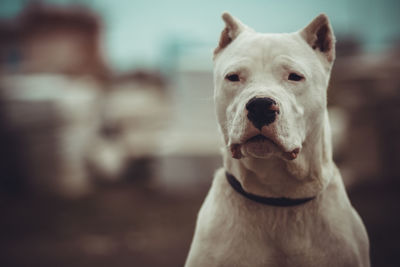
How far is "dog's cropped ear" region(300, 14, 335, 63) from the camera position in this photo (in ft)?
7.85

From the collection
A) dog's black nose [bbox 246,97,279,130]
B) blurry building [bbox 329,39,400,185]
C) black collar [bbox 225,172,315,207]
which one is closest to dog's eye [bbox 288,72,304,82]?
dog's black nose [bbox 246,97,279,130]

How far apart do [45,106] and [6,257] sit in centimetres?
448

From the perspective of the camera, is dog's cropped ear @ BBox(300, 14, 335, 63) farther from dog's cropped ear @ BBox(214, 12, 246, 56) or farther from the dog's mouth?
the dog's mouth

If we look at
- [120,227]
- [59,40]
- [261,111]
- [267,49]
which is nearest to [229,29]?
[267,49]

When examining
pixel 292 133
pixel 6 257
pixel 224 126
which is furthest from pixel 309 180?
pixel 6 257

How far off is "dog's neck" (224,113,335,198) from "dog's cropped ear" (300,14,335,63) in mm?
470

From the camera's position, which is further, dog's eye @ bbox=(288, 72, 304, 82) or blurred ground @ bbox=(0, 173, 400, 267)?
blurred ground @ bbox=(0, 173, 400, 267)

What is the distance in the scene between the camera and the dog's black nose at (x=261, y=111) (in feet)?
6.66

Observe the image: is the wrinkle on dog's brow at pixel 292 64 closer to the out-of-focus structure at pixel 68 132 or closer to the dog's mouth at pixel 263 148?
the dog's mouth at pixel 263 148

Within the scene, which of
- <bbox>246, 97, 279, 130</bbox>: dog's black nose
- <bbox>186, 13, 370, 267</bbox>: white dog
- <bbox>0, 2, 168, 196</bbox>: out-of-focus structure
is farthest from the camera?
<bbox>0, 2, 168, 196</bbox>: out-of-focus structure

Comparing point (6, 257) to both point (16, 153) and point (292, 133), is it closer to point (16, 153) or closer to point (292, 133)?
point (16, 153)

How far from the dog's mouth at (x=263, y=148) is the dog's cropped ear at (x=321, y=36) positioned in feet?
2.23

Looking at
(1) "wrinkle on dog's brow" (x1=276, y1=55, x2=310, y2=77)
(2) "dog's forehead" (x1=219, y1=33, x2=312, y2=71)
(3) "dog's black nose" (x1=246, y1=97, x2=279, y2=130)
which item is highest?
(2) "dog's forehead" (x1=219, y1=33, x2=312, y2=71)

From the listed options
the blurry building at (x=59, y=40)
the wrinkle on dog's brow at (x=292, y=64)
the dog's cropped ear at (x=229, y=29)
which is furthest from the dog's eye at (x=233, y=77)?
the blurry building at (x=59, y=40)
